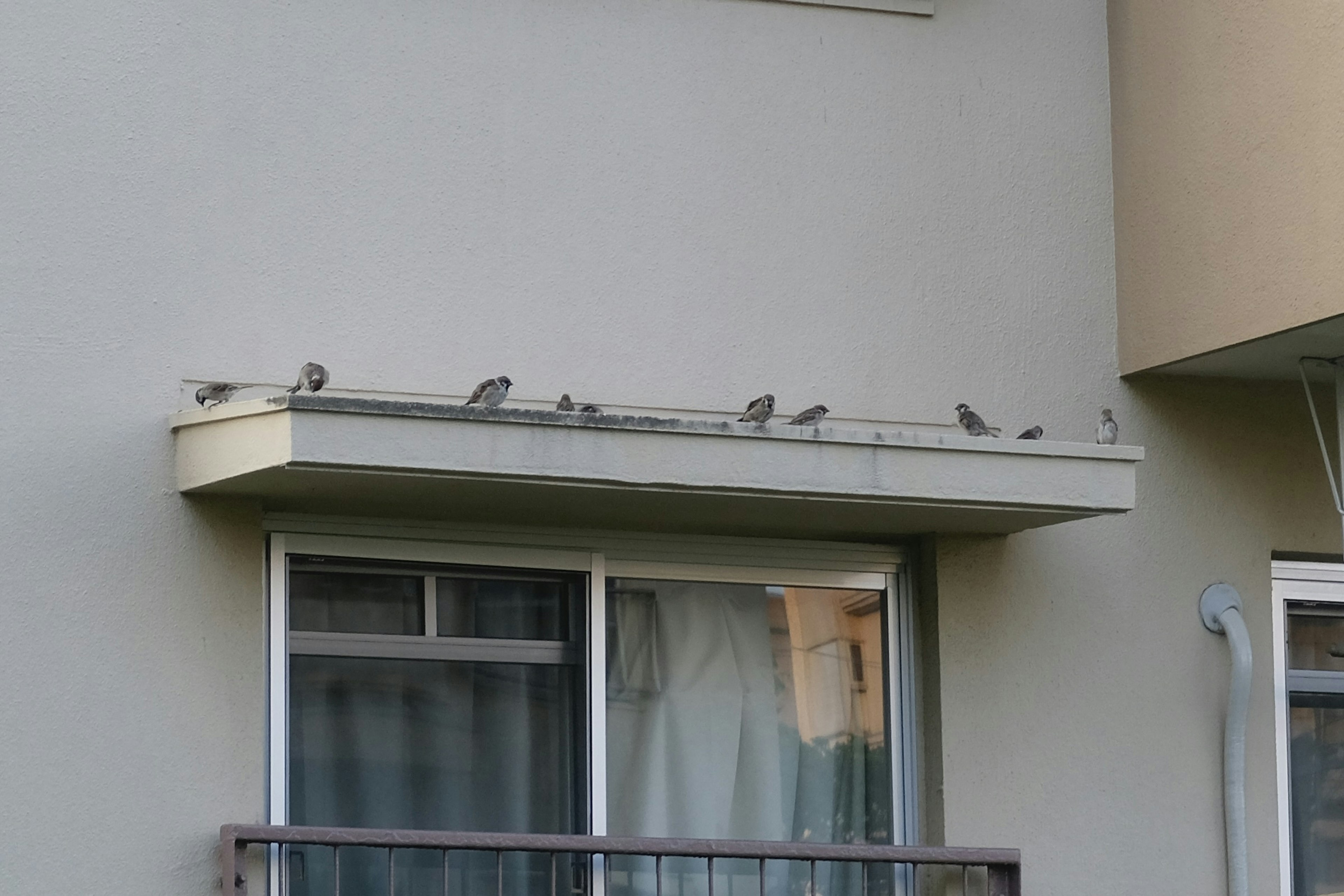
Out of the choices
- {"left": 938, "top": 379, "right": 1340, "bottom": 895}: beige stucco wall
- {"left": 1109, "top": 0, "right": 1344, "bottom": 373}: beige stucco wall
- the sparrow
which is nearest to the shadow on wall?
{"left": 938, "top": 379, "right": 1340, "bottom": 895}: beige stucco wall

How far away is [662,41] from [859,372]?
1482mm

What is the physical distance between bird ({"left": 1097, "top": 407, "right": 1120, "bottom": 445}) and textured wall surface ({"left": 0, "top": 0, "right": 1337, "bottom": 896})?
0.19 meters

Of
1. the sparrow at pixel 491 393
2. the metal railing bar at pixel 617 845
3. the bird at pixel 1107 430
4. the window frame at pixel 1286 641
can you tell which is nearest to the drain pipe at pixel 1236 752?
the window frame at pixel 1286 641

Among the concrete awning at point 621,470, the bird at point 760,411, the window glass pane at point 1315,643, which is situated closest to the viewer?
the concrete awning at point 621,470

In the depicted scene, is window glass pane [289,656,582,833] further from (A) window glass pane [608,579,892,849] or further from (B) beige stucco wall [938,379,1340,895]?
(B) beige stucco wall [938,379,1340,895]

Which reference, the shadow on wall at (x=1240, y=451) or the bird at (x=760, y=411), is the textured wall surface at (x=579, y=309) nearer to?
the shadow on wall at (x=1240, y=451)

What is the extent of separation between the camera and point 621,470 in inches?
240

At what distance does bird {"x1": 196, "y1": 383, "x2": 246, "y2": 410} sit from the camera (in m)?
6.27

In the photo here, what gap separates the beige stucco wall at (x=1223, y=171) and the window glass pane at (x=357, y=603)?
3004mm

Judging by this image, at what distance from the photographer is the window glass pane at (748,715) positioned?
6.96 m

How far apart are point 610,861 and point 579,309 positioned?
78.8 inches

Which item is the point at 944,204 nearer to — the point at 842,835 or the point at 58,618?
the point at 842,835

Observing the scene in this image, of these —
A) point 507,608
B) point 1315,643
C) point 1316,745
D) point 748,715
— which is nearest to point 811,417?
point 748,715

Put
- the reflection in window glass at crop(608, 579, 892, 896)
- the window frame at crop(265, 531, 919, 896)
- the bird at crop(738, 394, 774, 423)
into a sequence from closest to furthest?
the window frame at crop(265, 531, 919, 896)
the bird at crop(738, 394, 774, 423)
the reflection in window glass at crop(608, 579, 892, 896)
